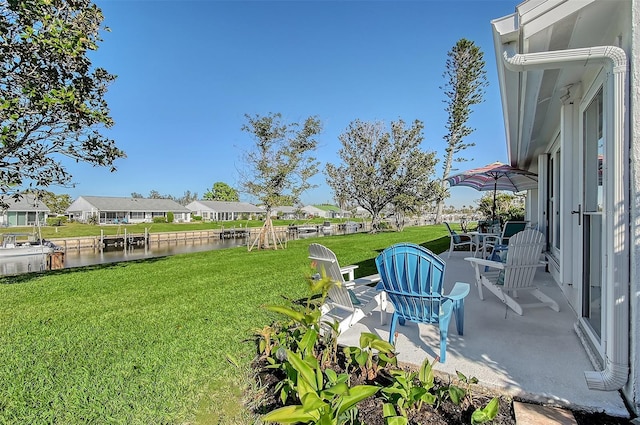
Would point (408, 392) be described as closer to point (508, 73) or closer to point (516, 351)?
point (516, 351)

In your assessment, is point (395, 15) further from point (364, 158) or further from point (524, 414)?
point (364, 158)

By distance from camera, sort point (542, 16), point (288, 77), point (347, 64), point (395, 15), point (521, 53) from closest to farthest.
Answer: point (542, 16)
point (521, 53)
point (395, 15)
point (347, 64)
point (288, 77)

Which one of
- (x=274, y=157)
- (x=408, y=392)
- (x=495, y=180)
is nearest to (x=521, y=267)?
(x=408, y=392)

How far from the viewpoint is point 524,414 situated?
189cm

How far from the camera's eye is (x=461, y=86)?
25781 millimetres

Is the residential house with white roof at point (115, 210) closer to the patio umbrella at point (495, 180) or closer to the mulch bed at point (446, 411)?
the patio umbrella at point (495, 180)

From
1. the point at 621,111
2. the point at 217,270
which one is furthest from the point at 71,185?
the point at 621,111

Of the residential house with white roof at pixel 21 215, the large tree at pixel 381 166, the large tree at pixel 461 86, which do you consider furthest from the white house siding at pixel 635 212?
the residential house with white roof at pixel 21 215

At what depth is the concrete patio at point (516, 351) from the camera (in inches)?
80.5

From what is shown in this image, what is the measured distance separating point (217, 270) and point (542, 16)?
767cm

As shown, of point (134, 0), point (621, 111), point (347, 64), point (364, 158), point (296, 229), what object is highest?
point (347, 64)

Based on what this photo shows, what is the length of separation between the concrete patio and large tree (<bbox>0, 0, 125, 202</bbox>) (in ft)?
21.5

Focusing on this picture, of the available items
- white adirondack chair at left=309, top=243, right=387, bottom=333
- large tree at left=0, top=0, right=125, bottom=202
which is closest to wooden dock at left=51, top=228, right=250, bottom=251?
large tree at left=0, top=0, right=125, bottom=202

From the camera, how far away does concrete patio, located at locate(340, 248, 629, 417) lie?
2045mm
